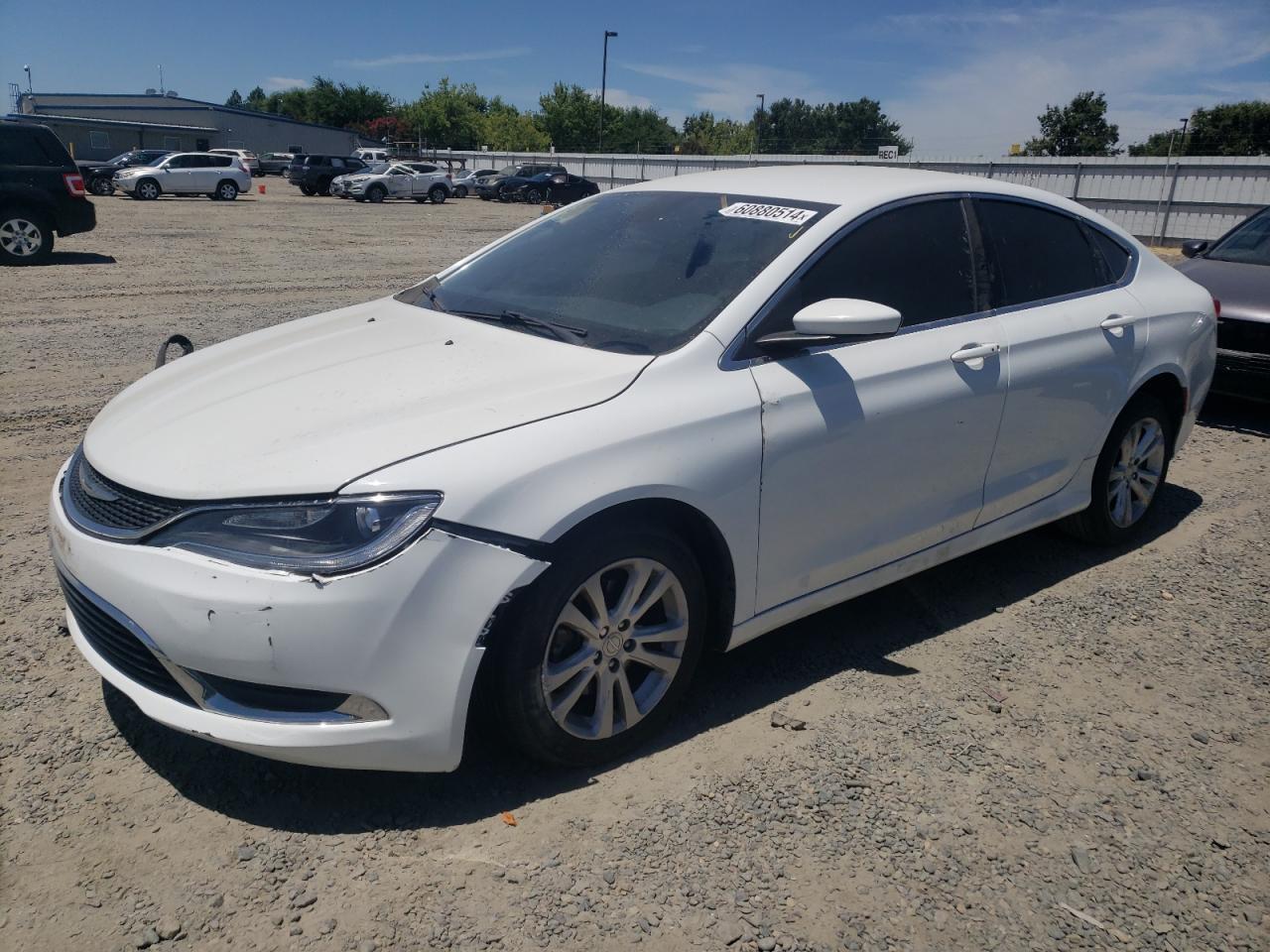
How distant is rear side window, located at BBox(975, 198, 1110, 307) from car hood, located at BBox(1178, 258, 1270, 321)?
3.13m

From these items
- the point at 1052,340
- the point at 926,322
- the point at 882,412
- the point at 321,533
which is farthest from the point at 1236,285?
the point at 321,533

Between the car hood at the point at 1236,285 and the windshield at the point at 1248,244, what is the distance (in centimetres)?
16

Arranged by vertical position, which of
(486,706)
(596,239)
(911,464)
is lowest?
(486,706)

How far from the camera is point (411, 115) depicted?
100438mm

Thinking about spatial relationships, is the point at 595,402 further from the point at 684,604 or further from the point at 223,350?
the point at 223,350

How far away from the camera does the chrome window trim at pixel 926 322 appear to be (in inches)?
124

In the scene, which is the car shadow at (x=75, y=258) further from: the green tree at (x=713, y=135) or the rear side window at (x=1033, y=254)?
the green tree at (x=713, y=135)

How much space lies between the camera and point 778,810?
2846 mm

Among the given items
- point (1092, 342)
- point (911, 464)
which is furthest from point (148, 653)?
point (1092, 342)

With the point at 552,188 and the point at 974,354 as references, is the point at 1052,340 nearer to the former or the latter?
the point at 974,354

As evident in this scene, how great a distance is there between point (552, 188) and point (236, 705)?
128ft

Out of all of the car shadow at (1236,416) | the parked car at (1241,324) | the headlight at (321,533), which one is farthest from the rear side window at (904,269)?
the car shadow at (1236,416)

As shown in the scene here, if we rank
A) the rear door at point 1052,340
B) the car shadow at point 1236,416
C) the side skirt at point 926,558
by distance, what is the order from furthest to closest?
the car shadow at point 1236,416, the rear door at point 1052,340, the side skirt at point 926,558

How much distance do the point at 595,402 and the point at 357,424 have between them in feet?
2.17
